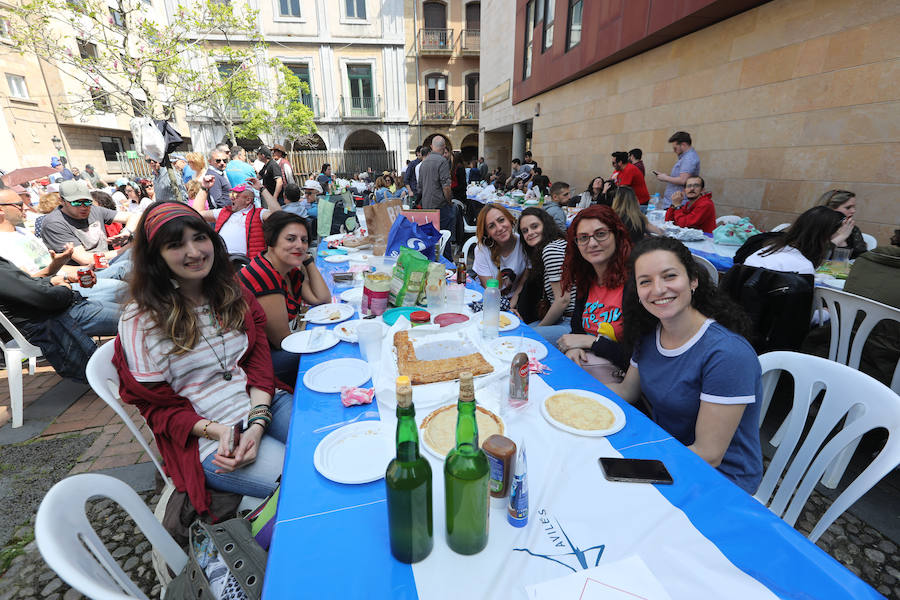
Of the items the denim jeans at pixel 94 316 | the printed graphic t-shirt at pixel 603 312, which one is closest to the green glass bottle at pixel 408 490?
the printed graphic t-shirt at pixel 603 312

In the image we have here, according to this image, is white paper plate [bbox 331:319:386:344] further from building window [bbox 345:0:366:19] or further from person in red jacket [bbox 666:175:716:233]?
building window [bbox 345:0:366:19]

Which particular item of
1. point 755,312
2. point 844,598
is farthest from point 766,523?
point 755,312

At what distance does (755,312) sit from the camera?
2.64m

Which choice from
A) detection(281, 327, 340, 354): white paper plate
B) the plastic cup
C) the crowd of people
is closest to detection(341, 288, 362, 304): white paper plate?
the crowd of people

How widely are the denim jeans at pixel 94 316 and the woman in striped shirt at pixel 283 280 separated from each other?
5.31 ft

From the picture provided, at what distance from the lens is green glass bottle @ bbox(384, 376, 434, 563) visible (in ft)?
2.61

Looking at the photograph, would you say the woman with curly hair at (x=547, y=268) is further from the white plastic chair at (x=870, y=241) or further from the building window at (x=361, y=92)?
the building window at (x=361, y=92)

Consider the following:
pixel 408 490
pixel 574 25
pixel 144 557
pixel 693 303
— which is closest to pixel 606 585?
pixel 408 490

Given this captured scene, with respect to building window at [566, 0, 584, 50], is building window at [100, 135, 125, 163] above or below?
below

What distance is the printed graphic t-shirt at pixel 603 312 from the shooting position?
2.15m

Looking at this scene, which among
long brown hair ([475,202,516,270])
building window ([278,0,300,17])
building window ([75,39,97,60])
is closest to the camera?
long brown hair ([475,202,516,270])

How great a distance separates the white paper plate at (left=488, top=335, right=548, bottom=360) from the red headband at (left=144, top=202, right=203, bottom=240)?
157 centimetres

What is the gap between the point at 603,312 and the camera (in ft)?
7.56

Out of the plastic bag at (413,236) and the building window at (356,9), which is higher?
the building window at (356,9)
